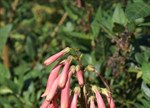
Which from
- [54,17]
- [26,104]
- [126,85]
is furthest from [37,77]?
[54,17]

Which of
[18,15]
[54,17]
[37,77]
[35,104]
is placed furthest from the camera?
[54,17]

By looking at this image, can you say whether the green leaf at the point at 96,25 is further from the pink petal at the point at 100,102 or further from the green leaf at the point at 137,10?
the pink petal at the point at 100,102

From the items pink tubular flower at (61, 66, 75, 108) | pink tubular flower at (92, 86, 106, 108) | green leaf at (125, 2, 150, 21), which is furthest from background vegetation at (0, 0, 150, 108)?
pink tubular flower at (61, 66, 75, 108)

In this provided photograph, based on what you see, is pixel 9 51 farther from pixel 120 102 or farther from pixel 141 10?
pixel 141 10

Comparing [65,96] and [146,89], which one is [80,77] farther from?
[146,89]

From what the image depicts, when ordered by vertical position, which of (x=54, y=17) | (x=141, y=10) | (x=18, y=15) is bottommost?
(x=54, y=17)

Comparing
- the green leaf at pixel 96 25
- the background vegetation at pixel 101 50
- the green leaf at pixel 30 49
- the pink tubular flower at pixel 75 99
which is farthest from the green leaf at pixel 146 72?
the green leaf at pixel 30 49

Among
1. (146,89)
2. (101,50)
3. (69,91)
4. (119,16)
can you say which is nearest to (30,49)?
(101,50)
